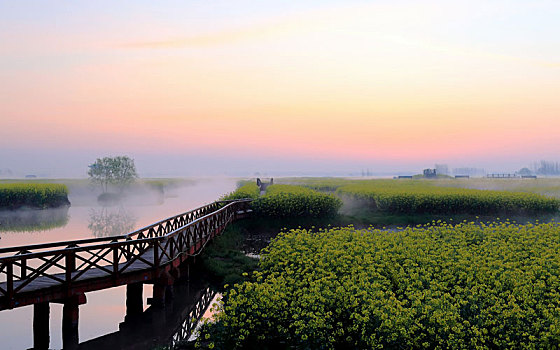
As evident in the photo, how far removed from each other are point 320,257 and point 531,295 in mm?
4861

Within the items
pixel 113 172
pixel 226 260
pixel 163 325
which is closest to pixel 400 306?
pixel 163 325

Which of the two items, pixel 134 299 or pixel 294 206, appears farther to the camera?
pixel 294 206

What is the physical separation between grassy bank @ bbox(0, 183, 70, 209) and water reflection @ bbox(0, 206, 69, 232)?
0.86m

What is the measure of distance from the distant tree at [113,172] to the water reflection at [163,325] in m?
50.7

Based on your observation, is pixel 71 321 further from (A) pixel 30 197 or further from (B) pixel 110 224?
(A) pixel 30 197

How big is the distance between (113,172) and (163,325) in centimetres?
5340

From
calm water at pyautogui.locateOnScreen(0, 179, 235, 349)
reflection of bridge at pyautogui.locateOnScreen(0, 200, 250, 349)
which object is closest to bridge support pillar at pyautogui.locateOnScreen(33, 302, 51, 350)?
reflection of bridge at pyautogui.locateOnScreen(0, 200, 250, 349)

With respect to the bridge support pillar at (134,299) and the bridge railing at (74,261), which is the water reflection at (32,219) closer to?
the bridge railing at (74,261)

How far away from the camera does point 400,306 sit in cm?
716

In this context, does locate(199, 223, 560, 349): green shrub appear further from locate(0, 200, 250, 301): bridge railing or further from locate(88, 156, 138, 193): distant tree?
locate(88, 156, 138, 193): distant tree

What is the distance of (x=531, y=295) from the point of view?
7.88 metres

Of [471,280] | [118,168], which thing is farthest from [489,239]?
[118,168]

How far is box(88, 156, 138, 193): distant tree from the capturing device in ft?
193

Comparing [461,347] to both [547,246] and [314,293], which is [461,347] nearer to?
[314,293]
